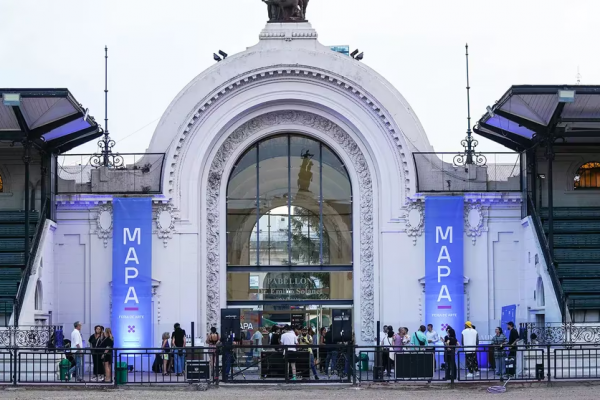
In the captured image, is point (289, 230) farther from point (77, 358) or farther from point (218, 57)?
point (77, 358)

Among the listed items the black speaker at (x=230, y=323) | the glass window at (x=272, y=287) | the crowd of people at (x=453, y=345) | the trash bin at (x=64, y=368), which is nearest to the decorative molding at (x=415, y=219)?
the glass window at (x=272, y=287)

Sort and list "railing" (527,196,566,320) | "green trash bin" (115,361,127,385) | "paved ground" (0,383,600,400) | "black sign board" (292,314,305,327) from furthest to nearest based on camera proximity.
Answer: "black sign board" (292,314,305,327), "railing" (527,196,566,320), "green trash bin" (115,361,127,385), "paved ground" (0,383,600,400)

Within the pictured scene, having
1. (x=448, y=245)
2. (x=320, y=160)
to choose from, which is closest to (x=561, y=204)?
(x=448, y=245)

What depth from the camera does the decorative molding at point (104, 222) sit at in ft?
145

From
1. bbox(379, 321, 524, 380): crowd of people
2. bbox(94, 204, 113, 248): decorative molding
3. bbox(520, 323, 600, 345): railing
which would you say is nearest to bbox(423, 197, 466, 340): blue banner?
bbox(379, 321, 524, 380): crowd of people

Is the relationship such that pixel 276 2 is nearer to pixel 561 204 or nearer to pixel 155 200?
pixel 155 200

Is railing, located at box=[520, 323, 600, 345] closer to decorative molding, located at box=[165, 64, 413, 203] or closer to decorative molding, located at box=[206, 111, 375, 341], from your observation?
decorative molding, located at box=[206, 111, 375, 341]

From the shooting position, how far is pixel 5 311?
39.5m

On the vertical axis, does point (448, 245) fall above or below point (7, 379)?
above

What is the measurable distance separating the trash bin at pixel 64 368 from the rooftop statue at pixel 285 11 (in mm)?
15522

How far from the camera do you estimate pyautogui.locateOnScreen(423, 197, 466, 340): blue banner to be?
43094 mm

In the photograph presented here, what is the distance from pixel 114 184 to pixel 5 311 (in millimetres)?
6891

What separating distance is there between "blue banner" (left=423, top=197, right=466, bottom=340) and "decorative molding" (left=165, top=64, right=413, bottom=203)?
4.43 feet

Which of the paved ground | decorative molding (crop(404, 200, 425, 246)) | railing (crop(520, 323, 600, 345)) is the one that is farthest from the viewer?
decorative molding (crop(404, 200, 425, 246))
